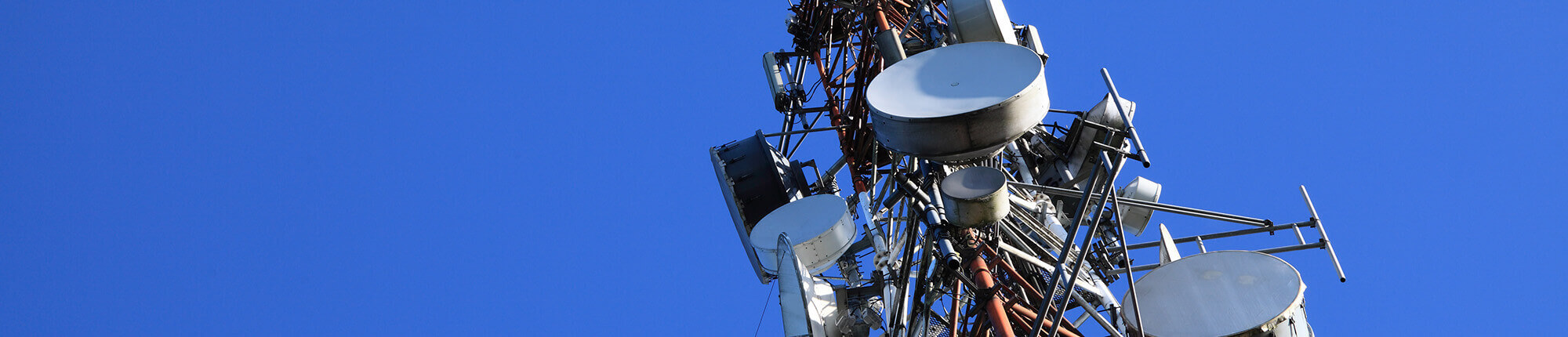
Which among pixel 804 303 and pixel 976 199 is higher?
pixel 976 199

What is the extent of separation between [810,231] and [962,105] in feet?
16.4

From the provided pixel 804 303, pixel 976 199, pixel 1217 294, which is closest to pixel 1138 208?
pixel 1217 294

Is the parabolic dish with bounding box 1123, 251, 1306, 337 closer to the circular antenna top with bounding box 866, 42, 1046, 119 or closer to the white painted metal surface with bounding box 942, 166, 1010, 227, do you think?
the white painted metal surface with bounding box 942, 166, 1010, 227

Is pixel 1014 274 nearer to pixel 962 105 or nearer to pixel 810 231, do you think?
pixel 962 105

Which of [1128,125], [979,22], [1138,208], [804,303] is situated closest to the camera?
[1128,125]

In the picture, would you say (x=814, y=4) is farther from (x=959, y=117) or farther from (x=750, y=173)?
(x=959, y=117)

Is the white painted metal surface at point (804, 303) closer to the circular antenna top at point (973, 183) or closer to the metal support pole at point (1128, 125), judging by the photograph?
the circular antenna top at point (973, 183)

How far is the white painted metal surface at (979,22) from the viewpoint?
64.8 ft

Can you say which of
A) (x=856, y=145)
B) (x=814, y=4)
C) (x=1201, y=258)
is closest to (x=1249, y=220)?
(x=1201, y=258)

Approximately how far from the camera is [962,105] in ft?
50.9

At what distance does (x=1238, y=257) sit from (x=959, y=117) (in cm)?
409

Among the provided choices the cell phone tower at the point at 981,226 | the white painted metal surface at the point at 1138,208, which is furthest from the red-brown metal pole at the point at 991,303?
the white painted metal surface at the point at 1138,208

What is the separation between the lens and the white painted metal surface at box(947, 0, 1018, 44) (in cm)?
1977

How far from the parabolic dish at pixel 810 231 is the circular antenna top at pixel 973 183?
12.8 ft
